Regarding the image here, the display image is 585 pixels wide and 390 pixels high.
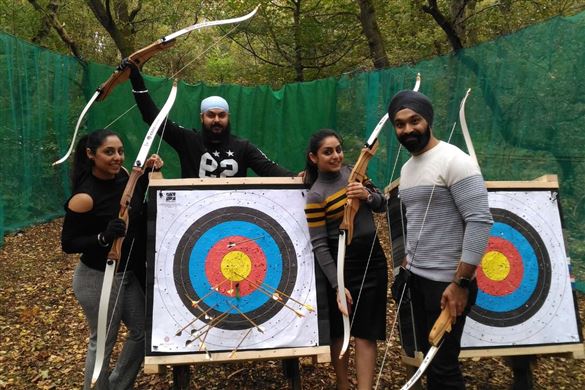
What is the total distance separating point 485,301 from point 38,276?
360 centimetres

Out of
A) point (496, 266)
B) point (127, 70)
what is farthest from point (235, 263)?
point (496, 266)

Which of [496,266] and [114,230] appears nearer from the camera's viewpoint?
[114,230]

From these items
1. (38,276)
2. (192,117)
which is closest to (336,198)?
(38,276)

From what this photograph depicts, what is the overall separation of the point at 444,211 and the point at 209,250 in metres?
1.04

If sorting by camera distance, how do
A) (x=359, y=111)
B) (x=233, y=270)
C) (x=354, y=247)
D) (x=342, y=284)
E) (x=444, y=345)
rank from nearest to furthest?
1. (x=444, y=345)
2. (x=342, y=284)
3. (x=354, y=247)
4. (x=233, y=270)
5. (x=359, y=111)

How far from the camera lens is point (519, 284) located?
7.43 ft

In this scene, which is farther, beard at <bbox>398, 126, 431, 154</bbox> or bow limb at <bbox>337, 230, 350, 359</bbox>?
bow limb at <bbox>337, 230, 350, 359</bbox>

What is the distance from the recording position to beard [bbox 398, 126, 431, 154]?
1646 mm

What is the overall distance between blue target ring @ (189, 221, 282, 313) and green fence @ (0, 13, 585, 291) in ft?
3.16

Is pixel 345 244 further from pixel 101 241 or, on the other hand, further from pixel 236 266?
pixel 101 241

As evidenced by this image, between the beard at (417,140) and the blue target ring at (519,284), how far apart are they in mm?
872

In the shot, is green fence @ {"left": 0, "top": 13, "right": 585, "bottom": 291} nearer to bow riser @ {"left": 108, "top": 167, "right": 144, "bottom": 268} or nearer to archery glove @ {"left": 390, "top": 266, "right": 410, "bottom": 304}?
archery glove @ {"left": 390, "top": 266, "right": 410, "bottom": 304}

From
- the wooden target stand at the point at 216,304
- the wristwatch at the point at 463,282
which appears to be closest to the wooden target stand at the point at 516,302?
the wooden target stand at the point at 216,304

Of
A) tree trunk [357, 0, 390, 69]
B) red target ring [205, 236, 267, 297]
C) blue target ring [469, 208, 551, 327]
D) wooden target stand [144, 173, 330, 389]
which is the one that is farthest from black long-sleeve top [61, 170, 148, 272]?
tree trunk [357, 0, 390, 69]
